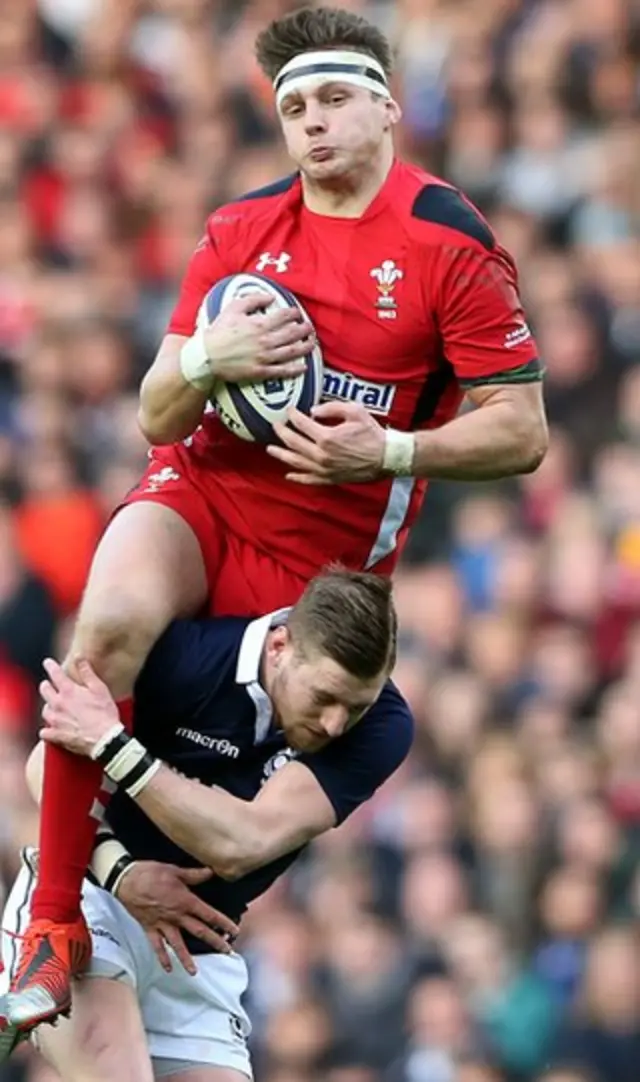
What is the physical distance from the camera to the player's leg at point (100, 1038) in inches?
302

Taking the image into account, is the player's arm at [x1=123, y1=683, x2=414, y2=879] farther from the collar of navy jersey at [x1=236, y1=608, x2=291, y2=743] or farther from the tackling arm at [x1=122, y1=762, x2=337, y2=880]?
the collar of navy jersey at [x1=236, y1=608, x2=291, y2=743]

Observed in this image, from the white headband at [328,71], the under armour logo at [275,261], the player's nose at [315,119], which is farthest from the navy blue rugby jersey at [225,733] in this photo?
the white headband at [328,71]

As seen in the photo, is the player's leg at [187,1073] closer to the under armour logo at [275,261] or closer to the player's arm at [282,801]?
the player's arm at [282,801]

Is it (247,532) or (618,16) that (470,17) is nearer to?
(618,16)

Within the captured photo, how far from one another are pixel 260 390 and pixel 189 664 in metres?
0.70

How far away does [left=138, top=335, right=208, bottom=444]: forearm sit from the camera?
24.9ft

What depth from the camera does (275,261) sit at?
7.71m

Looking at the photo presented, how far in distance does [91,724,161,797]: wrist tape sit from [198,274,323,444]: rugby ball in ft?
2.55

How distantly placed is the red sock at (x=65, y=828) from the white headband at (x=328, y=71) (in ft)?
5.03

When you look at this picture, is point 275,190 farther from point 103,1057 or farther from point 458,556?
point 458,556

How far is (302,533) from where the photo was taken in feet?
25.8

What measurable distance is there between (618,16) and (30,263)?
3098mm

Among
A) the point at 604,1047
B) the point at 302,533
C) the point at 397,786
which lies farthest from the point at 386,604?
the point at 397,786

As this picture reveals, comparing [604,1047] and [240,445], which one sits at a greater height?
[240,445]
